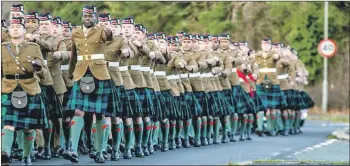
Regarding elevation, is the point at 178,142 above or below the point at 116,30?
below

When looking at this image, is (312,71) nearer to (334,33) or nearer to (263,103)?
(334,33)

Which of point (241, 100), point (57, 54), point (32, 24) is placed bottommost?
point (241, 100)

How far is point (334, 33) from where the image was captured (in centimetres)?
4309

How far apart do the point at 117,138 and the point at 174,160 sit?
182 cm

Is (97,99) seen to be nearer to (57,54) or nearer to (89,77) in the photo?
(89,77)

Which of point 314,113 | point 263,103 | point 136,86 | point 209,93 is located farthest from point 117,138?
point 314,113

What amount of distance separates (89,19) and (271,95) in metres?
12.1

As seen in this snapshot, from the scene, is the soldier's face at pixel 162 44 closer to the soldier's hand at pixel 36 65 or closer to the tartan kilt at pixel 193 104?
the tartan kilt at pixel 193 104

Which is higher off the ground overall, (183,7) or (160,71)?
(183,7)

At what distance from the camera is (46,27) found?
15.9 m

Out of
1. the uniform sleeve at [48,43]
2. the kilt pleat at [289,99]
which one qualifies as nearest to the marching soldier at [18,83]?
the uniform sleeve at [48,43]

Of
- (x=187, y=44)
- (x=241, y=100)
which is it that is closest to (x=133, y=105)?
(x=187, y=44)

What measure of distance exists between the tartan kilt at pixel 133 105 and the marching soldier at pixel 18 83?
92.2 inches

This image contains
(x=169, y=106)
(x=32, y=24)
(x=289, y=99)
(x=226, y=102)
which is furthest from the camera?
(x=289, y=99)
